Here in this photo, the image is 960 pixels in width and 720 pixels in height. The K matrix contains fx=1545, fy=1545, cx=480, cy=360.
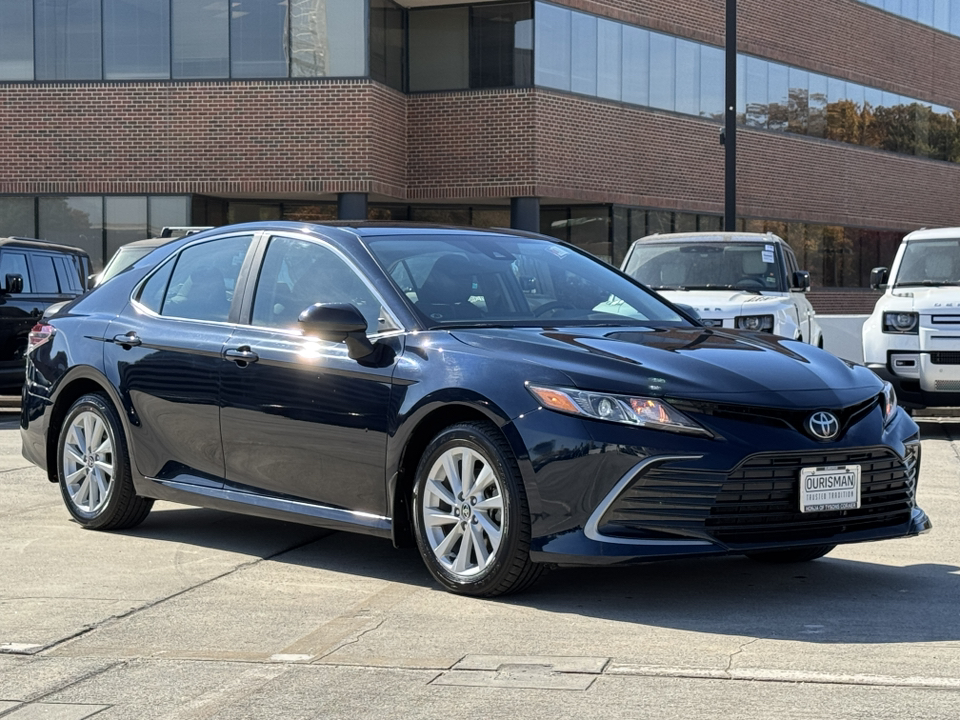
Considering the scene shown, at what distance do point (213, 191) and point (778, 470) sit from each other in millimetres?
25192

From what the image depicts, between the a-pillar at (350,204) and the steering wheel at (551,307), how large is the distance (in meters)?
22.6

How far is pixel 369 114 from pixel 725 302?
15940 millimetres

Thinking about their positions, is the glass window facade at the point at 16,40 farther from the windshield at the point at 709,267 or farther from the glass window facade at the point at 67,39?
the windshield at the point at 709,267

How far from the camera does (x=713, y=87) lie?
35625 mm

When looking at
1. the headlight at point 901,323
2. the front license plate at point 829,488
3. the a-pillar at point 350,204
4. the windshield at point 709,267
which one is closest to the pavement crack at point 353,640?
the front license plate at point 829,488

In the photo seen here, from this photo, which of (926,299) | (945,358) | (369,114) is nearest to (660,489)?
(945,358)

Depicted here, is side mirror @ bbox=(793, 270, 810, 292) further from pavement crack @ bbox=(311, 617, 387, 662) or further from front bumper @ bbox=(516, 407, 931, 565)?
pavement crack @ bbox=(311, 617, 387, 662)

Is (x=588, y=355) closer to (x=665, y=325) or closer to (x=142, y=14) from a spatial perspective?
(x=665, y=325)

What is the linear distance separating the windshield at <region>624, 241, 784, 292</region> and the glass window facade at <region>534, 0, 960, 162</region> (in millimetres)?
15638

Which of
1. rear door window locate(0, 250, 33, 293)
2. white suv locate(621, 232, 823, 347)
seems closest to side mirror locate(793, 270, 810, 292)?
white suv locate(621, 232, 823, 347)

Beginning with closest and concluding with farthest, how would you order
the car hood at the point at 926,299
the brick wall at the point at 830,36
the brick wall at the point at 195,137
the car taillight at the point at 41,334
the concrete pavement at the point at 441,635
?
1. the concrete pavement at the point at 441,635
2. the car taillight at the point at 41,334
3. the car hood at the point at 926,299
4. the brick wall at the point at 195,137
5. the brick wall at the point at 830,36

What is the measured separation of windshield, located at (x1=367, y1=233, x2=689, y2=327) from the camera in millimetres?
6910

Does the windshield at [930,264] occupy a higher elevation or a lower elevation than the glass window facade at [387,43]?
lower

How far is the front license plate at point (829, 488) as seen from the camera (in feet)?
19.7
